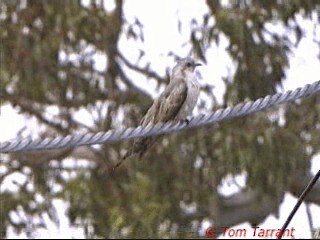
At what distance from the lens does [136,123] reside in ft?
31.9

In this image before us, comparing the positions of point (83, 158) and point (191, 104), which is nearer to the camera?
point (191, 104)

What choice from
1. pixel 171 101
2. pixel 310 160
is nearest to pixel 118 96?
pixel 310 160

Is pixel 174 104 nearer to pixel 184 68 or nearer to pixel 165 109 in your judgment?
pixel 165 109

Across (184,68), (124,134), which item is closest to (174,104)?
(184,68)

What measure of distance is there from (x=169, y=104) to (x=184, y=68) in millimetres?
550

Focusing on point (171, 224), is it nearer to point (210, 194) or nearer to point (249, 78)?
point (210, 194)

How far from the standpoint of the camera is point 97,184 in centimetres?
1003

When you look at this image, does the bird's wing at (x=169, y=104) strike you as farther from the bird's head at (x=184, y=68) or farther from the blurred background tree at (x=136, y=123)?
the blurred background tree at (x=136, y=123)

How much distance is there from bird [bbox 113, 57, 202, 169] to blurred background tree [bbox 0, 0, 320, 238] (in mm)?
2787

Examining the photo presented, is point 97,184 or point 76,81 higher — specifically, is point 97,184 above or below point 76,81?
below

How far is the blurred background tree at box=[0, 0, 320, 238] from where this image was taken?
31.5 ft

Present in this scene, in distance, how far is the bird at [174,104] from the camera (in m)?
6.34

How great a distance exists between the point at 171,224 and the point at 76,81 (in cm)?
159

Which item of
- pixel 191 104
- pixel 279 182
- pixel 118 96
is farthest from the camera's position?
pixel 118 96
